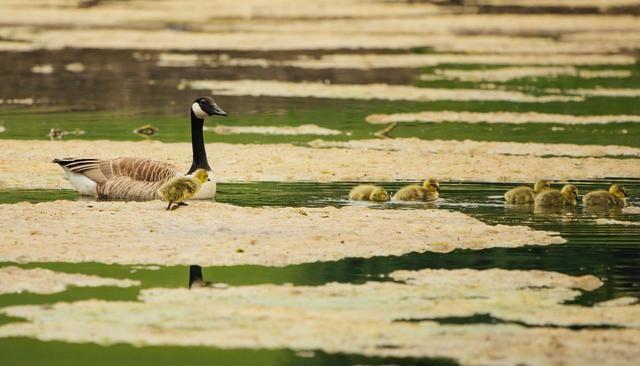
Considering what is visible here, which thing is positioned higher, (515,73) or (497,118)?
(515,73)

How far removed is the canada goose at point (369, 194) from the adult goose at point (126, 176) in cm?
147

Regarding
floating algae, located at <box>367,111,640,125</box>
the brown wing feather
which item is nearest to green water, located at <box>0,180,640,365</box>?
the brown wing feather

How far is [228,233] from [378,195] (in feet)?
8.35

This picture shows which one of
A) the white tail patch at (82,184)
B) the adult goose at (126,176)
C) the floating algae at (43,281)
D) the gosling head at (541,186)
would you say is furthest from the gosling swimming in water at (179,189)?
the gosling head at (541,186)

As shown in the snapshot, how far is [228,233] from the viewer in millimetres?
13461

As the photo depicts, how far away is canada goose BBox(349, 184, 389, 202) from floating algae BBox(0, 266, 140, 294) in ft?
15.0

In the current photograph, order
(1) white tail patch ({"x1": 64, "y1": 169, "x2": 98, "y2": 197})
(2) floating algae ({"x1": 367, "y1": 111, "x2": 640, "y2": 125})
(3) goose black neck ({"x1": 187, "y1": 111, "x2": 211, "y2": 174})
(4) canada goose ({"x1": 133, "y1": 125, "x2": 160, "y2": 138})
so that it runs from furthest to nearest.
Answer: (2) floating algae ({"x1": 367, "y1": 111, "x2": 640, "y2": 125}) → (4) canada goose ({"x1": 133, "y1": 125, "x2": 160, "y2": 138}) → (3) goose black neck ({"x1": 187, "y1": 111, "x2": 211, "y2": 174}) → (1) white tail patch ({"x1": 64, "y1": 169, "x2": 98, "y2": 197})

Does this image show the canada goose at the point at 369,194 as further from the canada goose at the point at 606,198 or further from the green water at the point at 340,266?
the canada goose at the point at 606,198

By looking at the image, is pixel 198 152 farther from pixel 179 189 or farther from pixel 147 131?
pixel 147 131

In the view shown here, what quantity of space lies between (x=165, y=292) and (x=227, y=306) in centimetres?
62

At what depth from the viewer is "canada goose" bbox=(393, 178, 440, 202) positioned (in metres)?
15.7

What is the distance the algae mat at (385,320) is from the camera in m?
9.54

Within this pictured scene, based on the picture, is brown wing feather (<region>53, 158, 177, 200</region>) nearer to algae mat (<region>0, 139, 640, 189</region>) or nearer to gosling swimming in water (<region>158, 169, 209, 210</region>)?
gosling swimming in water (<region>158, 169, 209, 210</region>)

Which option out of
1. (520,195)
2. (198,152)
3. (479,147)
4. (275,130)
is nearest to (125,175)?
(198,152)
